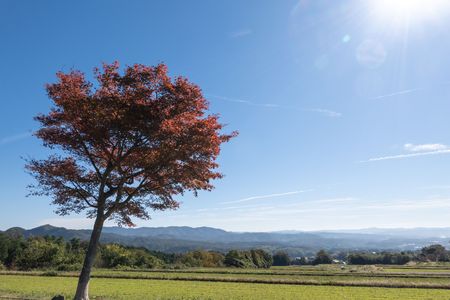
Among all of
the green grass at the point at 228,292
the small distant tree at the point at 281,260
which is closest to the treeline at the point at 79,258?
the small distant tree at the point at 281,260

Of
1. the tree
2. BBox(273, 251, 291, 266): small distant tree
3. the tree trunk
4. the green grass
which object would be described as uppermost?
the tree

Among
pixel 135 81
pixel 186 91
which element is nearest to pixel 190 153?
pixel 186 91

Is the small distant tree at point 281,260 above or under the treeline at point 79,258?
under

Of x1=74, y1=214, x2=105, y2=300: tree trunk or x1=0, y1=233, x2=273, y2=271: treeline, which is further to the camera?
x1=0, y1=233, x2=273, y2=271: treeline

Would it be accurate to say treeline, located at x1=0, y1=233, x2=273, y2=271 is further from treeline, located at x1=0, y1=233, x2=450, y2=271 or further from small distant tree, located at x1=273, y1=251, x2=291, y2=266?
small distant tree, located at x1=273, y1=251, x2=291, y2=266

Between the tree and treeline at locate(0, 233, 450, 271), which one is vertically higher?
the tree

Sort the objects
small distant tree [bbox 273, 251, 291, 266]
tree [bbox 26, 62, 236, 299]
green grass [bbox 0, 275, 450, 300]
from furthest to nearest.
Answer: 1. small distant tree [bbox 273, 251, 291, 266]
2. green grass [bbox 0, 275, 450, 300]
3. tree [bbox 26, 62, 236, 299]

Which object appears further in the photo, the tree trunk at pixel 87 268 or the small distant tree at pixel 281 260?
the small distant tree at pixel 281 260

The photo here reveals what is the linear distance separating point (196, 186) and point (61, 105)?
7994 mm

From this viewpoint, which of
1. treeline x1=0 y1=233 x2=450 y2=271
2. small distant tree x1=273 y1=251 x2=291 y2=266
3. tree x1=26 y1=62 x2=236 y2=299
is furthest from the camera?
small distant tree x1=273 y1=251 x2=291 y2=266

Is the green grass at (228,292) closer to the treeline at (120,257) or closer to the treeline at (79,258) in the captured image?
the treeline at (79,258)

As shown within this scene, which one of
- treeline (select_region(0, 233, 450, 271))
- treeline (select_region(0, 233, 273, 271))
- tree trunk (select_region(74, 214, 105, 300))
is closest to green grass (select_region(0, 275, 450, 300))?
tree trunk (select_region(74, 214, 105, 300))

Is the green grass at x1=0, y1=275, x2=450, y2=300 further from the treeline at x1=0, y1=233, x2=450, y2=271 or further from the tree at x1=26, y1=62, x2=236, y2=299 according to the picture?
the treeline at x1=0, y1=233, x2=450, y2=271

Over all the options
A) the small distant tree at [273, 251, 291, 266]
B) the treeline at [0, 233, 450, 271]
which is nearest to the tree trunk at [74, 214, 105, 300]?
the treeline at [0, 233, 450, 271]
